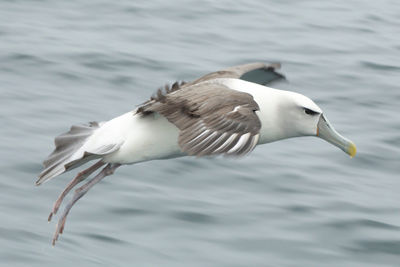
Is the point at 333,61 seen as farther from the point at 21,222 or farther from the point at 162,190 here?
the point at 21,222

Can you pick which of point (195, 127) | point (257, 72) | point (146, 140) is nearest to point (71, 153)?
point (146, 140)

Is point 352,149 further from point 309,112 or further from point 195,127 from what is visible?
point 195,127

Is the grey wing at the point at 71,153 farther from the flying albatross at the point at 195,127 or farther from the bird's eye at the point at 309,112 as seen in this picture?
the bird's eye at the point at 309,112

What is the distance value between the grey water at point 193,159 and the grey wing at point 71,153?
0.76 m

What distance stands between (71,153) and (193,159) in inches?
81.7

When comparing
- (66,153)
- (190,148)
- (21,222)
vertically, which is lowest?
(21,222)

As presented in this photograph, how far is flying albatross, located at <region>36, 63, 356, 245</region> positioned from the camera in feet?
21.7

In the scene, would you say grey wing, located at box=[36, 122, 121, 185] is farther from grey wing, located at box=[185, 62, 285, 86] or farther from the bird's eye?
the bird's eye

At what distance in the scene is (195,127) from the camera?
668cm

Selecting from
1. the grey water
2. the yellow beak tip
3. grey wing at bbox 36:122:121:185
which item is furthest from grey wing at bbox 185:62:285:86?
grey wing at bbox 36:122:121:185

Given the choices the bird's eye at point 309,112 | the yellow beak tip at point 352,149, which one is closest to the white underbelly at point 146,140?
the bird's eye at point 309,112

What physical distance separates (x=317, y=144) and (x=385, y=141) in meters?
0.68

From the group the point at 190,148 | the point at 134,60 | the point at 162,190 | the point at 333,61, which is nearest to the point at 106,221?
the point at 162,190

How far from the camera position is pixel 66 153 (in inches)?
303
